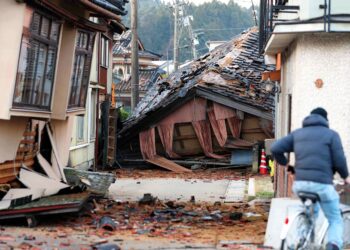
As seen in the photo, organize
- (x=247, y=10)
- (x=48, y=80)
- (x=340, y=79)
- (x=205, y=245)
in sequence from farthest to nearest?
(x=247, y=10) < (x=48, y=80) < (x=340, y=79) < (x=205, y=245)

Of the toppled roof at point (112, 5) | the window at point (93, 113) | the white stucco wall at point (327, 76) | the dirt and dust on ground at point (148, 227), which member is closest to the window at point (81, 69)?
the toppled roof at point (112, 5)

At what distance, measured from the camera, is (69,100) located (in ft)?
51.5

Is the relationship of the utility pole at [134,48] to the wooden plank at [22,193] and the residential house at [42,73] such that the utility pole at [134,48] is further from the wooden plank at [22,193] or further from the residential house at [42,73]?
the wooden plank at [22,193]

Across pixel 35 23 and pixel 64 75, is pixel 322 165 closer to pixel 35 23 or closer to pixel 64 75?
pixel 35 23

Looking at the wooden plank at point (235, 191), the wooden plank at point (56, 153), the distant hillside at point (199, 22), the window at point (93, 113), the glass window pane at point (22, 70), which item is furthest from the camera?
the distant hillside at point (199, 22)

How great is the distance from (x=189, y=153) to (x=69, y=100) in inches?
504

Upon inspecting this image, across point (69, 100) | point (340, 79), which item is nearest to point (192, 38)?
point (69, 100)

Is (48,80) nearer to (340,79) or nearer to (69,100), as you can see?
(69,100)

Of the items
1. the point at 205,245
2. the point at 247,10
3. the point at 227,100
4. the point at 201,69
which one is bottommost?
the point at 205,245

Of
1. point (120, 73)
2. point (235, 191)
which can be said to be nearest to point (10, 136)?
point (235, 191)

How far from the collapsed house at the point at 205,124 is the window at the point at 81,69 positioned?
419 inches

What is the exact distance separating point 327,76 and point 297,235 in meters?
4.05

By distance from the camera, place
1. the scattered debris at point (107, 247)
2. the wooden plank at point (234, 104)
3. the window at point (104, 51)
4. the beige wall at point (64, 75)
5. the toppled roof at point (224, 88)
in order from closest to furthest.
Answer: the scattered debris at point (107, 247), the beige wall at point (64, 75), the wooden plank at point (234, 104), the toppled roof at point (224, 88), the window at point (104, 51)

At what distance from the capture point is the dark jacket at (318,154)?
804 cm
